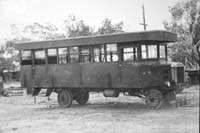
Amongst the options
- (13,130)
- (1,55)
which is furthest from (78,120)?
(1,55)

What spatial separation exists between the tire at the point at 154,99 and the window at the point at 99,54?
8.51 feet

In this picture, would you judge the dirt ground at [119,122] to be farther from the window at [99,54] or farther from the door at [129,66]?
the window at [99,54]

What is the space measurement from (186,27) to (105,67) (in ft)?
49.2

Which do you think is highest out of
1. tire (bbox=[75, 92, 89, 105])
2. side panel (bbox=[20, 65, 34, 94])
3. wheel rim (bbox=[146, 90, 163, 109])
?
side panel (bbox=[20, 65, 34, 94])

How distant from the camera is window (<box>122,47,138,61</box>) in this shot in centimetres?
1334

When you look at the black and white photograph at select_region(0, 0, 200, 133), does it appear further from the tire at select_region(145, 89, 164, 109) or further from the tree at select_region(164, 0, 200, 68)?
the tree at select_region(164, 0, 200, 68)

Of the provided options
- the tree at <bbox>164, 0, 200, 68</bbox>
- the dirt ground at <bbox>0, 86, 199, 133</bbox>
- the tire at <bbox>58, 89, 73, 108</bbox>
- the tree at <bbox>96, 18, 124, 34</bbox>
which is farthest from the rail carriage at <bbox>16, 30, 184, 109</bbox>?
the tree at <bbox>96, 18, 124, 34</bbox>

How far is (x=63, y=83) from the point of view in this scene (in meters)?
15.2

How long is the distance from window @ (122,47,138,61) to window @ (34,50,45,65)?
175 inches

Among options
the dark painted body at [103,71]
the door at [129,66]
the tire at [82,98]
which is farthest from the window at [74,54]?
the door at [129,66]

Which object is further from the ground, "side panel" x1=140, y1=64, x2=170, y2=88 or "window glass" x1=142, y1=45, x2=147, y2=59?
"window glass" x1=142, y1=45, x2=147, y2=59

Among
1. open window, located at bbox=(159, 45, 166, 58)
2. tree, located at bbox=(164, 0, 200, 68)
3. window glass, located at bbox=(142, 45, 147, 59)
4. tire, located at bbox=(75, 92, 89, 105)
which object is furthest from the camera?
tree, located at bbox=(164, 0, 200, 68)

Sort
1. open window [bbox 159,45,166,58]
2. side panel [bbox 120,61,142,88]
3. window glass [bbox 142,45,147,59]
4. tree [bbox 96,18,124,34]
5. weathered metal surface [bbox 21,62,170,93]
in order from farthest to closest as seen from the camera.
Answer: tree [bbox 96,18,124,34] → open window [bbox 159,45,166,58] → window glass [bbox 142,45,147,59] → side panel [bbox 120,61,142,88] → weathered metal surface [bbox 21,62,170,93]

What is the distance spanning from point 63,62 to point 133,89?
3.76 meters
